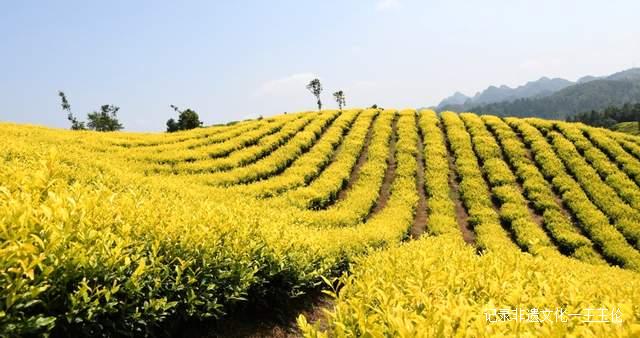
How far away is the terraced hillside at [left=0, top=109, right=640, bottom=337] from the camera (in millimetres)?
4125

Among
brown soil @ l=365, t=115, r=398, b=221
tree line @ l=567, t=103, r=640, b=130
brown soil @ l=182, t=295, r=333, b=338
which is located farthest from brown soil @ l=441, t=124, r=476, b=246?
tree line @ l=567, t=103, r=640, b=130

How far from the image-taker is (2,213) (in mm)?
4102

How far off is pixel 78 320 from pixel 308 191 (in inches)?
728

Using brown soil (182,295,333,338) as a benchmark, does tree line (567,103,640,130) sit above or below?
below

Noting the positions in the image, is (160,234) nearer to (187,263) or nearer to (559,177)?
(187,263)

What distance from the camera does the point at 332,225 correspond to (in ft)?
55.5

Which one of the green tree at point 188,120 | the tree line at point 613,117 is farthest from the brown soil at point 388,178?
the tree line at point 613,117

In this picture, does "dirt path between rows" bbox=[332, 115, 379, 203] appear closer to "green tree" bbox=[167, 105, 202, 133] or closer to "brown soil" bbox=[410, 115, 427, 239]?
"brown soil" bbox=[410, 115, 427, 239]

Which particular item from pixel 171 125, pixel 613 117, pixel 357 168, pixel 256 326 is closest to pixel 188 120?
pixel 171 125

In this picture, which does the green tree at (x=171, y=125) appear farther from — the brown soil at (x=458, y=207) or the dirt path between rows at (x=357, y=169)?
the brown soil at (x=458, y=207)

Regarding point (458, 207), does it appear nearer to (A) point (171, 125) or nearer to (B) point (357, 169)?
(B) point (357, 169)

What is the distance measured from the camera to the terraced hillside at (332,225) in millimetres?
4125

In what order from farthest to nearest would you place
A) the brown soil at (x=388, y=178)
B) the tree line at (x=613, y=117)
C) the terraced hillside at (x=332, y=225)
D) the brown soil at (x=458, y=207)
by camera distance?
the tree line at (x=613, y=117), the brown soil at (x=388, y=178), the brown soil at (x=458, y=207), the terraced hillside at (x=332, y=225)

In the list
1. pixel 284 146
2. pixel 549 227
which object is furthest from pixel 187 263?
pixel 284 146
